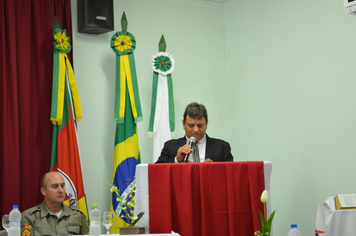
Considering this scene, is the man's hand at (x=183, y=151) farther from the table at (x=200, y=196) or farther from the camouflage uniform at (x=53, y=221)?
the camouflage uniform at (x=53, y=221)

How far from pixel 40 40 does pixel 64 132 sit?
37.5 inches

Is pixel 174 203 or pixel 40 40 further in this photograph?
pixel 40 40

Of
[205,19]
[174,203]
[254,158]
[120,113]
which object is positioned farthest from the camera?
[205,19]

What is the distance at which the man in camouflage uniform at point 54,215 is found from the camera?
3.80m

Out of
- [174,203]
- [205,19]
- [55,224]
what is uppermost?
[205,19]

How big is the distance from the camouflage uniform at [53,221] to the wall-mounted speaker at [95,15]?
1.89m

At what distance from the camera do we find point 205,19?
586 centimetres

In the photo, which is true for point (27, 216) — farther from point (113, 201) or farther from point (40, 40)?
point (40, 40)

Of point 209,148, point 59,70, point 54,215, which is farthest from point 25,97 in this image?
point 209,148

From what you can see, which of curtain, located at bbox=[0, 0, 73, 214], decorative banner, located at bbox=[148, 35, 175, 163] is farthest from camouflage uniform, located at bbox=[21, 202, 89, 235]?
decorative banner, located at bbox=[148, 35, 175, 163]

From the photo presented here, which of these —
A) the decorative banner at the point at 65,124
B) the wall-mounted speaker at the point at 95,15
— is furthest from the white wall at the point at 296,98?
the decorative banner at the point at 65,124

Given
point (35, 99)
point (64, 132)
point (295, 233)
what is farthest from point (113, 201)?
point (295, 233)

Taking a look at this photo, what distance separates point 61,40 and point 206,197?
239 centimetres

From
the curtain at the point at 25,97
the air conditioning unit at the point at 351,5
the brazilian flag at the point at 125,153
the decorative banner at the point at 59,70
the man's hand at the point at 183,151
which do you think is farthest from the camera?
the brazilian flag at the point at 125,153
